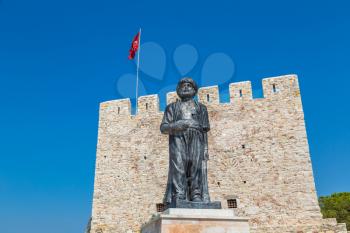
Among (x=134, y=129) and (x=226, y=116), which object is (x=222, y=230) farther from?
(x=134, y=129)

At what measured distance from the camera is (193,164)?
4004 millimetres

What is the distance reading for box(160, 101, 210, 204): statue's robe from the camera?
3873 millimetres

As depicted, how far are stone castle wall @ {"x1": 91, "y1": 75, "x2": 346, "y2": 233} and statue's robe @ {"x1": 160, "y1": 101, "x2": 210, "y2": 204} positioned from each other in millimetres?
9956

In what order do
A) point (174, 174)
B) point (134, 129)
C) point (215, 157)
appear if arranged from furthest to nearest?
point (134, 129) < point (215, 157) < point (174, 174)

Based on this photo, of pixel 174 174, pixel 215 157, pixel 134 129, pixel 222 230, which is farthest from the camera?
pixel 134 129

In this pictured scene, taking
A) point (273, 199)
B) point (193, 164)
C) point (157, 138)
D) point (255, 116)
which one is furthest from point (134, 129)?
point (193, 164)

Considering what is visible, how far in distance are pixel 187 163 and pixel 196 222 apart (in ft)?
2.62

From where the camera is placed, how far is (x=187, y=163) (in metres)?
4.01

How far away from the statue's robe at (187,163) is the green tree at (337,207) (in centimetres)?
1862

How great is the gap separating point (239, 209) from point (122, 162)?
18.1ft

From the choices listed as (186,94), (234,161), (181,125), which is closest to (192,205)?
(181,125)

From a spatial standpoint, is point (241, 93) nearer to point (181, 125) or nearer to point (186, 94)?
point (186, 94)

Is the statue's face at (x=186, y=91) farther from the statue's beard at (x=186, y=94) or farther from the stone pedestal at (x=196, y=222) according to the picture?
the stone pedestal at (x=196, y=222)

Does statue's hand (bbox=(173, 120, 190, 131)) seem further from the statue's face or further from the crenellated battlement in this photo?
the crenellated battlement
